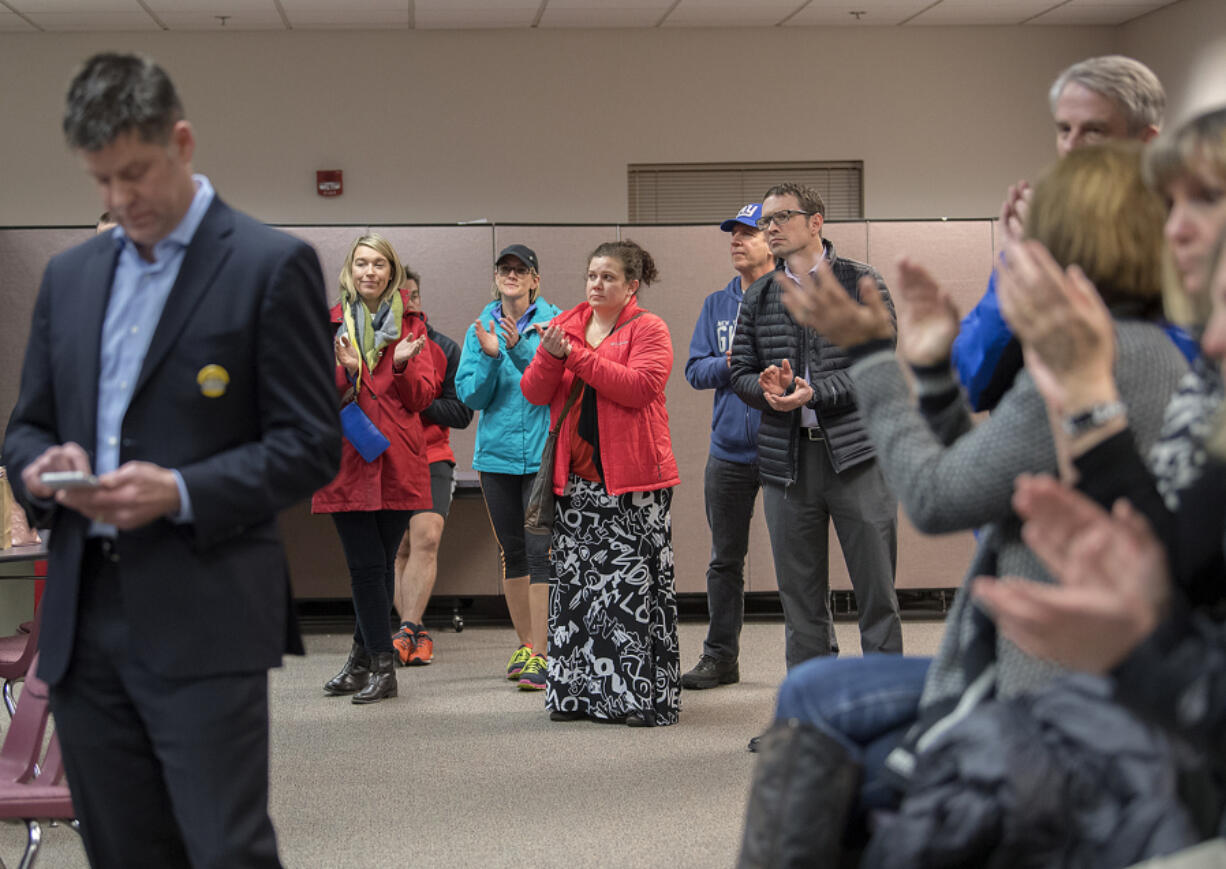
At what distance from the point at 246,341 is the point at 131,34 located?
22.7 ft

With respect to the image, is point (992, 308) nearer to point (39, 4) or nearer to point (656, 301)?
point (656, 301)

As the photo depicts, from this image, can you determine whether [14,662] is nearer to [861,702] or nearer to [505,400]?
[505,400]

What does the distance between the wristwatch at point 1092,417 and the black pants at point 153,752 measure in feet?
3.60

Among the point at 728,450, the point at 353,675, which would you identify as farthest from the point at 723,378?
the point at 353,675

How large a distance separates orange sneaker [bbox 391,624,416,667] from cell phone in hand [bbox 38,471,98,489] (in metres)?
3.75

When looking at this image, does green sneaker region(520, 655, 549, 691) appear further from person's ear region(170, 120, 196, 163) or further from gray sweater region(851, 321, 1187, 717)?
gray sweater region(851, 321, 1187, 717)

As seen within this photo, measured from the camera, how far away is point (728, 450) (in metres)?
4.51

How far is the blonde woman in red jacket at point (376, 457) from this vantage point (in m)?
4.35

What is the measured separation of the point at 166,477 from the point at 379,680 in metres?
3.04

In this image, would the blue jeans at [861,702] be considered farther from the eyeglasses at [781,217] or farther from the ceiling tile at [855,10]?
the ceiling tile at [855,10]

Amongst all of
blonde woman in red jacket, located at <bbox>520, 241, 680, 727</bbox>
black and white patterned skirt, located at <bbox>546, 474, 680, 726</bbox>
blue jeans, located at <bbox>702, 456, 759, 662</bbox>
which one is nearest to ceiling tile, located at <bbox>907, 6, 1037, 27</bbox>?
blue jeans, located at <bbox>702, 456, 759, 662</bbox>

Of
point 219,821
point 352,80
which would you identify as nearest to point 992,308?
point 219,821

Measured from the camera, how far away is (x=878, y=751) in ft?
4.56

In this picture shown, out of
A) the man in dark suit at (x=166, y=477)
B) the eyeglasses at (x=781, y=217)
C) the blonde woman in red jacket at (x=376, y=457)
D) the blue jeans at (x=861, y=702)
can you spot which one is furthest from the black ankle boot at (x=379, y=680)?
the blue jeans at (x=861, y=702)
